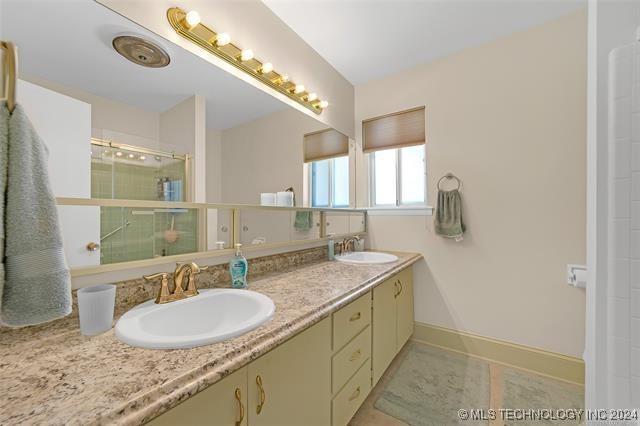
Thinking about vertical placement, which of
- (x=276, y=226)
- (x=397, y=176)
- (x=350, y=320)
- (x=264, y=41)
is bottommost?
(x=350, y=320)

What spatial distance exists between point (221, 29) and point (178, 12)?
230 mm

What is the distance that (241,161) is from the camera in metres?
1.34

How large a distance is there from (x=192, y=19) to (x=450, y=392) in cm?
245

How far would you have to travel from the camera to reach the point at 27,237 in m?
0.52

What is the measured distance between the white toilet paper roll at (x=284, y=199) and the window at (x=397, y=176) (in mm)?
1009

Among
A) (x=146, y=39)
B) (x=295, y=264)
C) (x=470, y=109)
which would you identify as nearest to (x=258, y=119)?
(x=146, y=39)

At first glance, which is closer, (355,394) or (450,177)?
(355,394)

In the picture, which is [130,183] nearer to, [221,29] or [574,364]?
[221,29]

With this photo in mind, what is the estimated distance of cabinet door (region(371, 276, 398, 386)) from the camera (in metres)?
1.36

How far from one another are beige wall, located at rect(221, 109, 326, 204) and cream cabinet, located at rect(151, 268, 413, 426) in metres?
0.80

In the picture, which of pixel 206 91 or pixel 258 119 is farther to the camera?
pixel 258 119

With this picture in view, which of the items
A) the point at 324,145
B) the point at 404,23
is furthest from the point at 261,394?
the point at 404,23

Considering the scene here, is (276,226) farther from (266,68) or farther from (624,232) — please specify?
(624,232)

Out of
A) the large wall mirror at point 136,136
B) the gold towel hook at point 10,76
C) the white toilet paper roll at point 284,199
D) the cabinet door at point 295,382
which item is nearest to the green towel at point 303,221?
the white toilet paper roll at point 284,199
